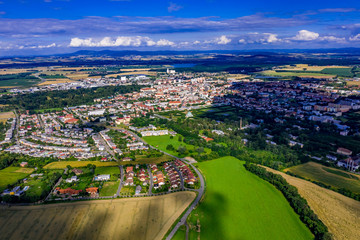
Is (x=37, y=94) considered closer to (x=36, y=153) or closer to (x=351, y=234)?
(x=36, y=153)

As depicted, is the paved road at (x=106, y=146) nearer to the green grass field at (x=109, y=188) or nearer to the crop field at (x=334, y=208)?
the green grass field at (x=109, y=188)

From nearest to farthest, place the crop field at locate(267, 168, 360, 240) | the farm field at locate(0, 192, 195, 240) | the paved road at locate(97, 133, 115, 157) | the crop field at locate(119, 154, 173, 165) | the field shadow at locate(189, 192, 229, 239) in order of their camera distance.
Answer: the farm field at locate(0, 192, 195, 240)
the field shadow at locate(189, 192, 229, 239)
the crop field at locate(267, 168, 360, 240)
the crop field at locate(119, 154, 173, 165)
the paved road at locate(97, 133, 115, 157)

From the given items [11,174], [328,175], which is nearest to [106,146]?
[11,174]

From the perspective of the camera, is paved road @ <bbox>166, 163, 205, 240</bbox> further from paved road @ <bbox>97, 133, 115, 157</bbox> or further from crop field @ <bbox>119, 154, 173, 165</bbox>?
paved road @ <bbox>97, 133, 115, 157</bbox>

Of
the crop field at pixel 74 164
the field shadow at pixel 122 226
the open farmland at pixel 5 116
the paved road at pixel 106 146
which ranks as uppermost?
the open farmland at pixel 5 116

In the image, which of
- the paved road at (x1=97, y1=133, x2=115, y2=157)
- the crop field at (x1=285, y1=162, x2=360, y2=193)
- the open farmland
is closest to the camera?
the crop field at (x1=285, y1=162, x2=360, y2=193)

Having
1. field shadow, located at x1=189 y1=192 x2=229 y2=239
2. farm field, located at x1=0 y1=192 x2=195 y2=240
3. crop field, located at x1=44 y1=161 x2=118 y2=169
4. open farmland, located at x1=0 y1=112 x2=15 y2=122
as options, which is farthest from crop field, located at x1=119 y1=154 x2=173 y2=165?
open farmland, located at x1=0 y1=112 x2=15 y2=122

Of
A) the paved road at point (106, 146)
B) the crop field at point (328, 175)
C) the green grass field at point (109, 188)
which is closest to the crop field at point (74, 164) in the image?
the paved road at point (106, 146)
